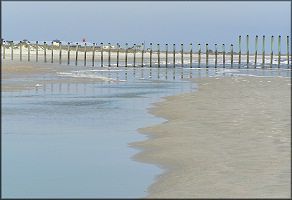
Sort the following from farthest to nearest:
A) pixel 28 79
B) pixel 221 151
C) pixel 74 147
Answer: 1. pixel 28 79
2. pixel 74 147
3. pixel 221 151

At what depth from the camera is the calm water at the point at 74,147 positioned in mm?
6395

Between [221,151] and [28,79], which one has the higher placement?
[28,79]

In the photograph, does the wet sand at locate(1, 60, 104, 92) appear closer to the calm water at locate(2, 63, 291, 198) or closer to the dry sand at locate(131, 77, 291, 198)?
the calm water at locate(2, 63, 291, 198)

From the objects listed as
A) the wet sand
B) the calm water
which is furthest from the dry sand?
the wet sand

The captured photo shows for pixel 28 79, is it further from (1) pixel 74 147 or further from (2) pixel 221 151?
(2) pixel 221 151

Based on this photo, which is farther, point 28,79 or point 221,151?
point 28,79

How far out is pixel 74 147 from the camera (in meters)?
8.84

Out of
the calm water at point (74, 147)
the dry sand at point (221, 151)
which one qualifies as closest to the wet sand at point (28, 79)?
the calm water at point (74, 147)

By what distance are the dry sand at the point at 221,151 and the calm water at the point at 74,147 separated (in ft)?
1.12

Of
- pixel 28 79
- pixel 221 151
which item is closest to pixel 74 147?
pixel 221 151

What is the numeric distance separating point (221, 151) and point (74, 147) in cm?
219

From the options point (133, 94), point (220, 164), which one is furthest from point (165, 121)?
point (133, 94)

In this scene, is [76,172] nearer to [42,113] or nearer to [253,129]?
[253,129]

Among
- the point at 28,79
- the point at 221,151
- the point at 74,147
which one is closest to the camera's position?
the point at 221,151
